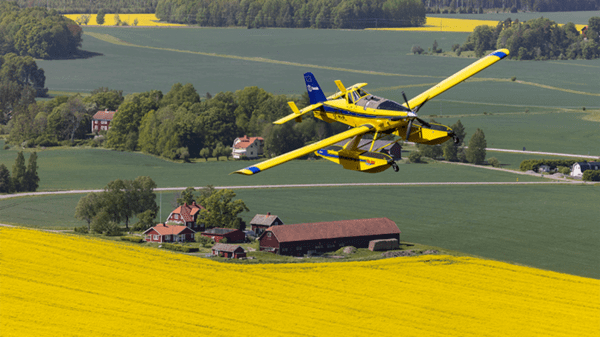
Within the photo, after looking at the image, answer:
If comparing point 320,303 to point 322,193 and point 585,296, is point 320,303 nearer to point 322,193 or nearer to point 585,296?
point 585,296

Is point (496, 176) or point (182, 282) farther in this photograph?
point (496, 176)

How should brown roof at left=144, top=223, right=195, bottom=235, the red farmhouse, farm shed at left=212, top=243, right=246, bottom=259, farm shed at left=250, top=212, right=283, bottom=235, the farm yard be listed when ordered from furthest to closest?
1. farm shed at left=250, top=212, right=283, bottom=235
2. brown roof at left=144, top=223, right=195, bottom=235
3. the red farmhouse
4. farm shed at left=212, top=243, right=246, bottom=259
5. the farm yard

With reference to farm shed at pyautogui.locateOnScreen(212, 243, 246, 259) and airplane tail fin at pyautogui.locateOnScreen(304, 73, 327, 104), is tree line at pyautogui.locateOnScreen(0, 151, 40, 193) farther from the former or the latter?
airplane tail fin at pyautogui.locateOnScreen(304, 73, 327, 104)

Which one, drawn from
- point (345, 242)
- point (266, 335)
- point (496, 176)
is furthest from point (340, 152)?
point (496, 176)

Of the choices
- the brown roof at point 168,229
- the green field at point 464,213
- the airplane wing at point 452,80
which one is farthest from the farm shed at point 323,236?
the airplane wing at point 452,80

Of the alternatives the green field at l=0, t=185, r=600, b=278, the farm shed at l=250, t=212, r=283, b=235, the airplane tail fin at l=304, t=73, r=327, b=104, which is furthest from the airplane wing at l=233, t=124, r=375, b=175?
the farm shed at l=250, t=212, r=283, b=235

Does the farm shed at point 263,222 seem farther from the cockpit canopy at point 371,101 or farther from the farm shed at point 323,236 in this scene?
the cockpit canopy at point 371,101
